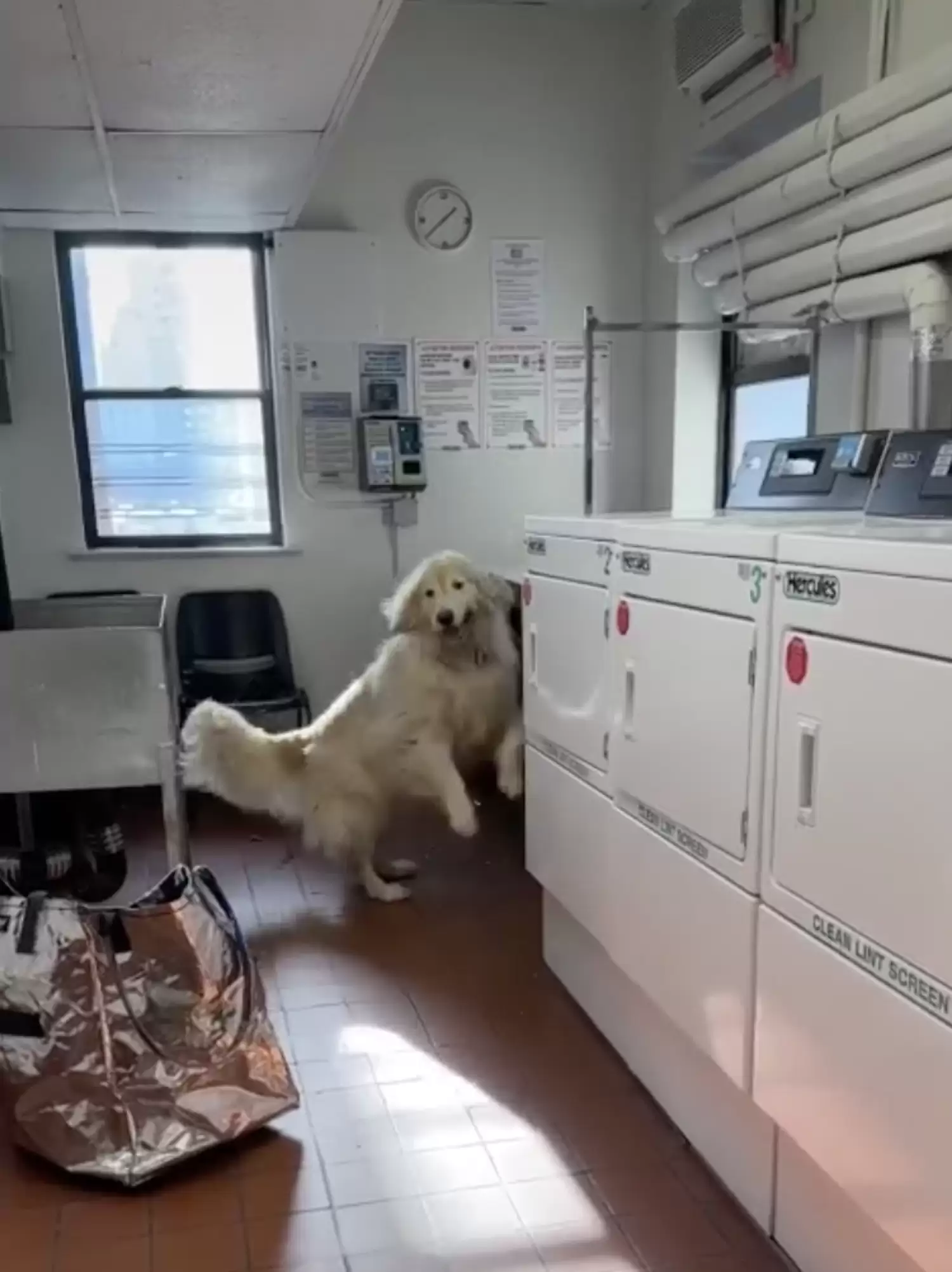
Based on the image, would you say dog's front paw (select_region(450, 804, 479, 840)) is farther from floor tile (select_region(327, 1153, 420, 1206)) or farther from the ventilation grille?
the ventilation grille

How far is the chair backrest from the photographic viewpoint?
4.14 m

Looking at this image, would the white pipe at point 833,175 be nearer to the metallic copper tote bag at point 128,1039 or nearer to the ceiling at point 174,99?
the ceiling at point 174,99

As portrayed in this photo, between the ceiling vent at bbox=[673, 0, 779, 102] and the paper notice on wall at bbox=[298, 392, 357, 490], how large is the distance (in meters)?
1.69

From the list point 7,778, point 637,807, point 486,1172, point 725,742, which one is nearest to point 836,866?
point 725,742

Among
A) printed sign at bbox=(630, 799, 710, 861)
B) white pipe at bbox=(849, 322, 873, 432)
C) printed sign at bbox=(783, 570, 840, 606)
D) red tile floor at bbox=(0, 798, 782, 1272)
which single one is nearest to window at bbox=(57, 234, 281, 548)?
red tile floor at bbox=(0, 798, 782, 1272)

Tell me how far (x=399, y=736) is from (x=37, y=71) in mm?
1917

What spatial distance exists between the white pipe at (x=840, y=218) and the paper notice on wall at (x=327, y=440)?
1466mm

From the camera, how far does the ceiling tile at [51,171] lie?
2.90 m

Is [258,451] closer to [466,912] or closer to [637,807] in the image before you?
[466,912]

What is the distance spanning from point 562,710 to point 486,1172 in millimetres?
950

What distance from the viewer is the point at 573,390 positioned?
444cm

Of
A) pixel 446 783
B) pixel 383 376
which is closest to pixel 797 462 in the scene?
pixel 446 783

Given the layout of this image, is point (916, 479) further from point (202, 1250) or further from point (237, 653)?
point (237, 653)

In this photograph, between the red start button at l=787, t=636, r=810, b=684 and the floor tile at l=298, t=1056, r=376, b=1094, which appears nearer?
the red start button at l=787, t=636, r=810, b=684
